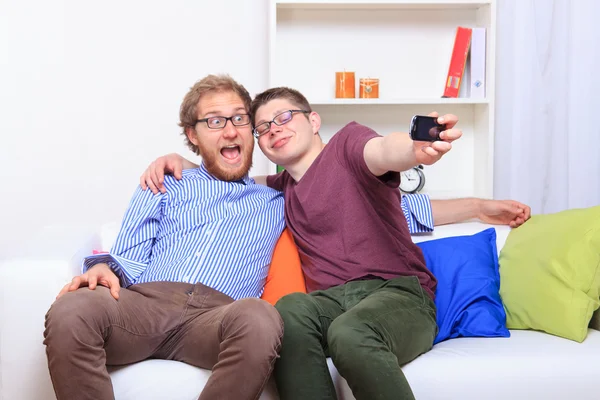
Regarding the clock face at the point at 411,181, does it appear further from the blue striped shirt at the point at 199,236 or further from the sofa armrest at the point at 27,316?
the sofa armrest at the point at 27,316

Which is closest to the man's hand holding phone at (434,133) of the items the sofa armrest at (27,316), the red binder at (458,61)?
the sofa armrest at (27,316)

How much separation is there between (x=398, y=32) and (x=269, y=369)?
1962 mm

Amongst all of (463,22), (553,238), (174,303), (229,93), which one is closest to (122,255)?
(174,303)

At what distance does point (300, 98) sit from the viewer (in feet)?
7.50

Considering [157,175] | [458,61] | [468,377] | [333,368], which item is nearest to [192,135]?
[157,175]

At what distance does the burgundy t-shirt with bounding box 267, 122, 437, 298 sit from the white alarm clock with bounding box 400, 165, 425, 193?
43.6 inches

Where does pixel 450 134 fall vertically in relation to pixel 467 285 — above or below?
above

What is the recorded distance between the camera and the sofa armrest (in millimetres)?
1974

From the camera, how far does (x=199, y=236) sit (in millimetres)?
2131

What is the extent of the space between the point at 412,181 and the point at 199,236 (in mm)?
1359

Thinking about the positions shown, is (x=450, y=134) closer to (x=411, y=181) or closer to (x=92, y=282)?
(x=92, y=282)

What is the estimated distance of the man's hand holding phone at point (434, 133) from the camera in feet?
5.09

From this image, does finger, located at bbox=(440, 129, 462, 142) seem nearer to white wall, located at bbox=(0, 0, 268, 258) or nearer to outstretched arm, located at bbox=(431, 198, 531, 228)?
outstretched arm, located at bbox=(431, 198, 531, 228)

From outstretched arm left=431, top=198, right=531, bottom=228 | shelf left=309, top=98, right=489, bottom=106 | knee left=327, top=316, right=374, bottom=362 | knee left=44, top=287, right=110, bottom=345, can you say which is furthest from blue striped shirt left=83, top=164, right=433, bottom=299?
shelf left=309, top=98, right=489, bottom=106
